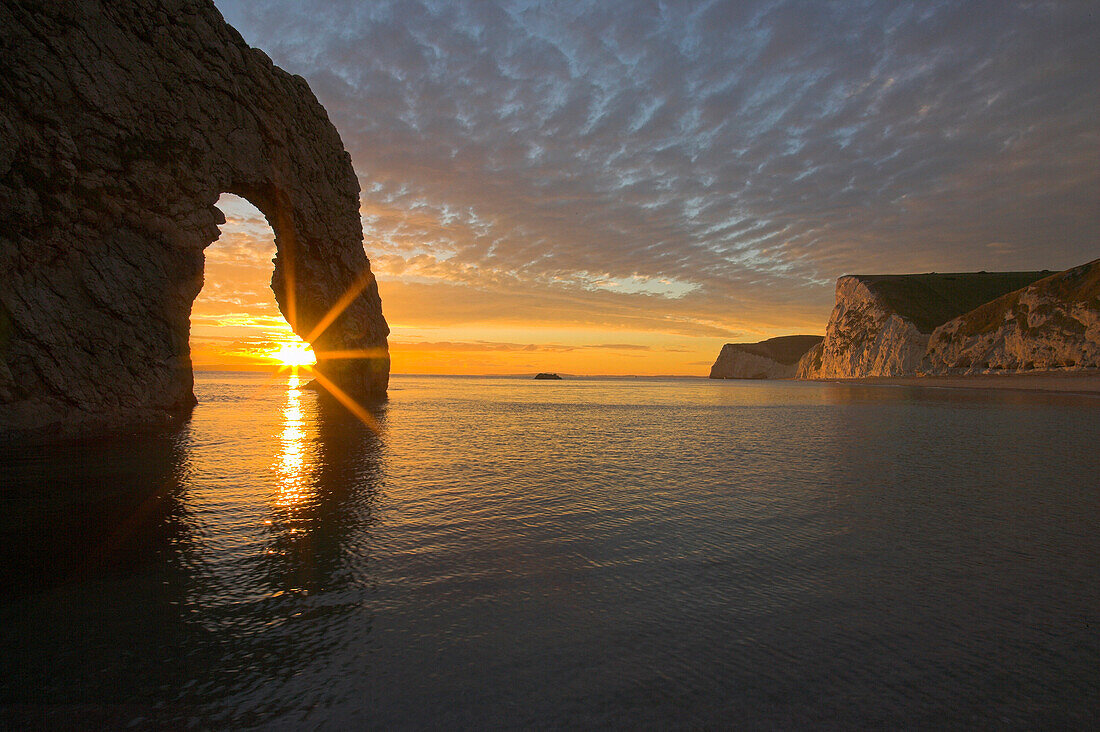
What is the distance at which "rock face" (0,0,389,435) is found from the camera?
58.0 feet

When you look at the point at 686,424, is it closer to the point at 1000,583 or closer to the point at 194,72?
the point at 1000,583

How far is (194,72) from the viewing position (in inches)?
959

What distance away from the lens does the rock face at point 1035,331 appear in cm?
7162

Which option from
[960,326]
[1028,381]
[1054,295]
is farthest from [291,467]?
[960,326]

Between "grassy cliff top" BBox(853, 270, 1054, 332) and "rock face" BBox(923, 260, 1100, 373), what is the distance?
60.6 feet

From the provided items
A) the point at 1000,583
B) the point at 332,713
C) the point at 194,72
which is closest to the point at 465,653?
the point at 332,713

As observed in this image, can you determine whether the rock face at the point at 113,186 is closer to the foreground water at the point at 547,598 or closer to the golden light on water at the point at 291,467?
the golden light on water at the point at 291,467

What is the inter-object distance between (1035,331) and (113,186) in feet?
375

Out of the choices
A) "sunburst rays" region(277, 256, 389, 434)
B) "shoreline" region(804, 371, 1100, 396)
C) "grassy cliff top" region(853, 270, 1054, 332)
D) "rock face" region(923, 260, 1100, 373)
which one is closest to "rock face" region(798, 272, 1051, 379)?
"grassy cliff top" region(853, 270, 1054, 332)

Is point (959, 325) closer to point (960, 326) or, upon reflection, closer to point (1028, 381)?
point (960, 326)

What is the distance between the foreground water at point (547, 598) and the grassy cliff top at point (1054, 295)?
89.4m

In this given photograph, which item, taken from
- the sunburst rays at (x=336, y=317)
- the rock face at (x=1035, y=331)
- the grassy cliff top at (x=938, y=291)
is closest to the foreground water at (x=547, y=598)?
the sunburst rays at (x=336, y=317)

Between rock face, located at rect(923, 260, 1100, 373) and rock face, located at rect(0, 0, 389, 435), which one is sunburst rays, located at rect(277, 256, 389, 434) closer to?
rock face, located at rect(0, 0, 389, 435)

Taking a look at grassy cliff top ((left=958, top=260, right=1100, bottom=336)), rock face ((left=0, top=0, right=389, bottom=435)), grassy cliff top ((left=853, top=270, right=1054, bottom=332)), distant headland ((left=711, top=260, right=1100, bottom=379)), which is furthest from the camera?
grassy cliff top ((left=853, top=270, right=1054, bottom=332))
